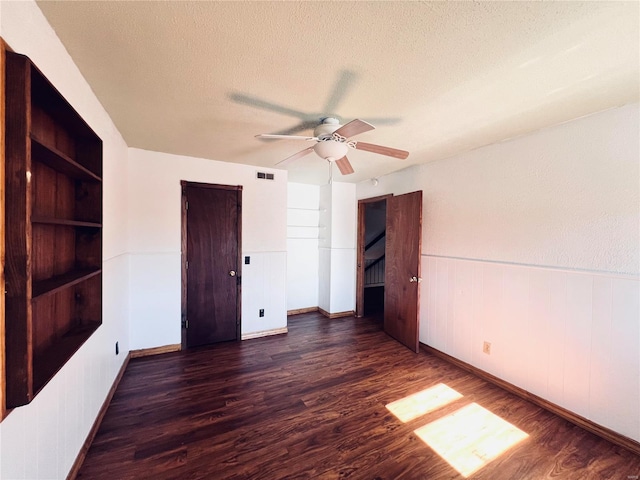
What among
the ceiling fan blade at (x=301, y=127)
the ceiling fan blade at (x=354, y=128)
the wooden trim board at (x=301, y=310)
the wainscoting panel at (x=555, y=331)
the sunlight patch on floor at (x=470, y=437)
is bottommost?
the sunlight patch on floor at (x=470, y=437)

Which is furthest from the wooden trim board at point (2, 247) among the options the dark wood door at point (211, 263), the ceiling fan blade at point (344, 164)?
the dark wood door at point (211, 263)

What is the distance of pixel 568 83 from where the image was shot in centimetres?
156

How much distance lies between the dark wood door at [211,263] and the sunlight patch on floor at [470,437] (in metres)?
2.51

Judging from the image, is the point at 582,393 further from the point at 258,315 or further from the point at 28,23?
the point at 28,23

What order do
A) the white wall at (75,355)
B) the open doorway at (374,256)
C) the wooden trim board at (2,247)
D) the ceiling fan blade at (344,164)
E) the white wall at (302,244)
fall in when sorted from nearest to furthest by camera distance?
the wooden trim board at (2,247), the white wall at (75,355), the ceiling fan blade at (344,164), the white wall at (302,244), the open doorway at (374,256)

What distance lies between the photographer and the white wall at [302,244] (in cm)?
450

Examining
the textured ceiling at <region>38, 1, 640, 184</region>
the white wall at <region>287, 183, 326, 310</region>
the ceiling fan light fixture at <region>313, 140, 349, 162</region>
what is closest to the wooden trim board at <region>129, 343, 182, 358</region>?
the white wall at <region>287, 183, 326, 310</region>

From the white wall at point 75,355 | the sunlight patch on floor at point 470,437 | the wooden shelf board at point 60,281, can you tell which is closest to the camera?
the white wall at point 75,355

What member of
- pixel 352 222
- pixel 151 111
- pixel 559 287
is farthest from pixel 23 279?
pixel 352 222

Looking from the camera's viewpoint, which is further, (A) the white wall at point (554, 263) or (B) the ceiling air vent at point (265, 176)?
(B) the ceiling air vent at point (265, 176)

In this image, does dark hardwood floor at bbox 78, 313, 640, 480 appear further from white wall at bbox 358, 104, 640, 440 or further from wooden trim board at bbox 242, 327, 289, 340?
wooden trim board at bbox 242, 327, 289, 340

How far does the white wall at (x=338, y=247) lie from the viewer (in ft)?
14.4

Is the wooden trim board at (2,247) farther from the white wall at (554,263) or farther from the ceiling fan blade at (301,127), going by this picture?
the white wall at (554,263)

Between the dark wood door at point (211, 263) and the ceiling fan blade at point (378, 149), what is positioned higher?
the ceiling fan blade at point (378, 149)
